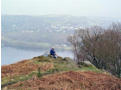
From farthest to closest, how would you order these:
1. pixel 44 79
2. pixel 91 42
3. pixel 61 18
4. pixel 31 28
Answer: pixel 61 18, pixel 31 28, pixel 91 42, pixel 44 79

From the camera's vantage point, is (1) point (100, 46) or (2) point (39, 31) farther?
(2) point (39, 31)

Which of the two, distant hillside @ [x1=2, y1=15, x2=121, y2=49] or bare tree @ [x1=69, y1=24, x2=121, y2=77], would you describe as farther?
distant hillside @ [x1=2, y1=15, x2=121, y2=49]

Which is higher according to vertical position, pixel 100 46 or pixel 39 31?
pixel 39 31

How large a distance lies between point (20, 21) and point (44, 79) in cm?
3767

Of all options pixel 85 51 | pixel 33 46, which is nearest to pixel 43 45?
pixel 33 46

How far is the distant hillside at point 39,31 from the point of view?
143ft

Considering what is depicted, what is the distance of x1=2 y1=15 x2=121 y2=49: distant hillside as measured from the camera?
43.7 meters

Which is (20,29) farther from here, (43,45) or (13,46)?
(43,45)

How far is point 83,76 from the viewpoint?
1077 cm

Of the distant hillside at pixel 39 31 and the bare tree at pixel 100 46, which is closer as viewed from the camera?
the bare tree at pixel 100 46

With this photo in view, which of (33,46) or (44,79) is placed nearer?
(44,79)

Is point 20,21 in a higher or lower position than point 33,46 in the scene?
higher

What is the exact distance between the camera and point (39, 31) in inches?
1944

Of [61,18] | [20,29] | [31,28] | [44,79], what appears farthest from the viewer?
[61,18]
